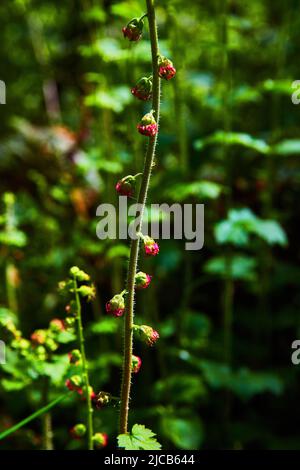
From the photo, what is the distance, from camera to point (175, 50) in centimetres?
281

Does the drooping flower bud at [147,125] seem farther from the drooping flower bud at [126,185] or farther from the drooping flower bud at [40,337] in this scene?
the drooping flower bud at [40,337]

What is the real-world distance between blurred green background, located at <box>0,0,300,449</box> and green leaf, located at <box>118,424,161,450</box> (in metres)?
0.48

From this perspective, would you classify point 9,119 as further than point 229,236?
Yes

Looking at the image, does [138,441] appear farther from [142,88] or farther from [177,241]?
[177,241]

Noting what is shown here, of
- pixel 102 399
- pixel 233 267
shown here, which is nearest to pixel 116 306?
pixel 102 399

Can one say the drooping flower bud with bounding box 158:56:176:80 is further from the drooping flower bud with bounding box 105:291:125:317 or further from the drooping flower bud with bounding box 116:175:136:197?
the drooping flower bud with bounding box 105:291:125:317

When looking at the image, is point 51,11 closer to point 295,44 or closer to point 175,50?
point 295,44

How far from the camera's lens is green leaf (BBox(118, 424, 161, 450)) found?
1.38m

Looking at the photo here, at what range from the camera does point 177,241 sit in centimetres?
338

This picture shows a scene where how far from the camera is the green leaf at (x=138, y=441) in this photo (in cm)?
138

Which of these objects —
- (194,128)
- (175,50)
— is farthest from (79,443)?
(194,128)

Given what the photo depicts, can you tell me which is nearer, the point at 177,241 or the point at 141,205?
the point at 141,205

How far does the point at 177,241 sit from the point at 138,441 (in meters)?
2.05

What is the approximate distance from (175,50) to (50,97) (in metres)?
2.41
